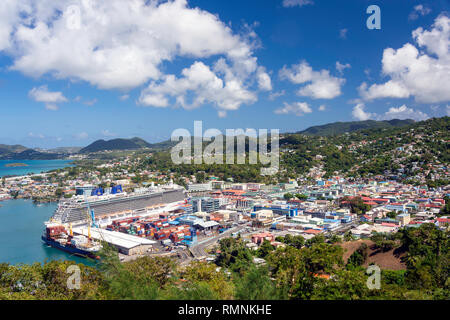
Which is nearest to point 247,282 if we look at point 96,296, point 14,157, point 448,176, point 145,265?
point 96,296

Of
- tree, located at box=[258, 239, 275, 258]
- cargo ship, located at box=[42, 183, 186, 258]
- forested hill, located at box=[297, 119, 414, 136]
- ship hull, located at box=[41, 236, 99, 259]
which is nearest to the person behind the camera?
tree, located at box=[258, 239, 275, 258]

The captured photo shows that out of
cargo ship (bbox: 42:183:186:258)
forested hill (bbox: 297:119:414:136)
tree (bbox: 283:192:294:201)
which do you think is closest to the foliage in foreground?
cargo ship (bbox: 42:183:186:258)

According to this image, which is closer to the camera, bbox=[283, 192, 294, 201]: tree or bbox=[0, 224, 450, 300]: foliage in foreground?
bbox=[0, 224, 450, 300]: foliage in foreground

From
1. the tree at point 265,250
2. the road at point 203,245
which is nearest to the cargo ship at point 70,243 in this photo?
the road at point 203,245

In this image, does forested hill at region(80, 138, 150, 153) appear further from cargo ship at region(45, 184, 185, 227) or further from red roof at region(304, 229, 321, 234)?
red roof at region(304, 229, 321, 234)

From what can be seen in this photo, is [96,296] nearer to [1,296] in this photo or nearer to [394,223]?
[1,296]

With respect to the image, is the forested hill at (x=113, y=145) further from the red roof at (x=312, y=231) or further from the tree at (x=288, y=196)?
the red roof at (x=312, y=231)

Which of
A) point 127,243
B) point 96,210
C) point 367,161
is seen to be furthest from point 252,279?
point 367,161
